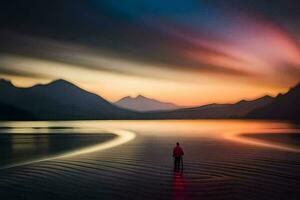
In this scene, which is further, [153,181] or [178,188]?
[153,181]

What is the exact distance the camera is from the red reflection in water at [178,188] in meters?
17.8

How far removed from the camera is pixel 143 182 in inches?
858

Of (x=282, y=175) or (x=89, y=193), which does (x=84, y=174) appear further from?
(x=282, y=175)

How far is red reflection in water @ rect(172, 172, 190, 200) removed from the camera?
17780 millimetres

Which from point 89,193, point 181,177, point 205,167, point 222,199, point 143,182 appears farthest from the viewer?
point 205,167

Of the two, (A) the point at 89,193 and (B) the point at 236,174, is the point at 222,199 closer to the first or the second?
(A) the point at 89,193

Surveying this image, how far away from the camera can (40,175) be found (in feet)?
Result: 83.4

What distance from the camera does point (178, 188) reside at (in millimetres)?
19766

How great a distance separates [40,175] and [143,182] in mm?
7726

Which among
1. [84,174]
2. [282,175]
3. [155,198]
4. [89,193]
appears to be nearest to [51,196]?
[89,193]

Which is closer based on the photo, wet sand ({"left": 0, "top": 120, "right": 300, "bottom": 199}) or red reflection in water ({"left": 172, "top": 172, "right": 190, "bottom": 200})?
red reflection in water ({"left": 172, "top": 172, "right": 190, "bottom": 200})

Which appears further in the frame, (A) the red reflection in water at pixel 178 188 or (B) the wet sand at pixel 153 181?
(B) the wet sand at pixel 153 181

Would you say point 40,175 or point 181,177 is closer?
point 181,177

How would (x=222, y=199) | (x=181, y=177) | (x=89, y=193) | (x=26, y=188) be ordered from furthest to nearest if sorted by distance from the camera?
(x=181, y=177), (x=26, y=188), (x=89, y=193), (x=222, y=199)
